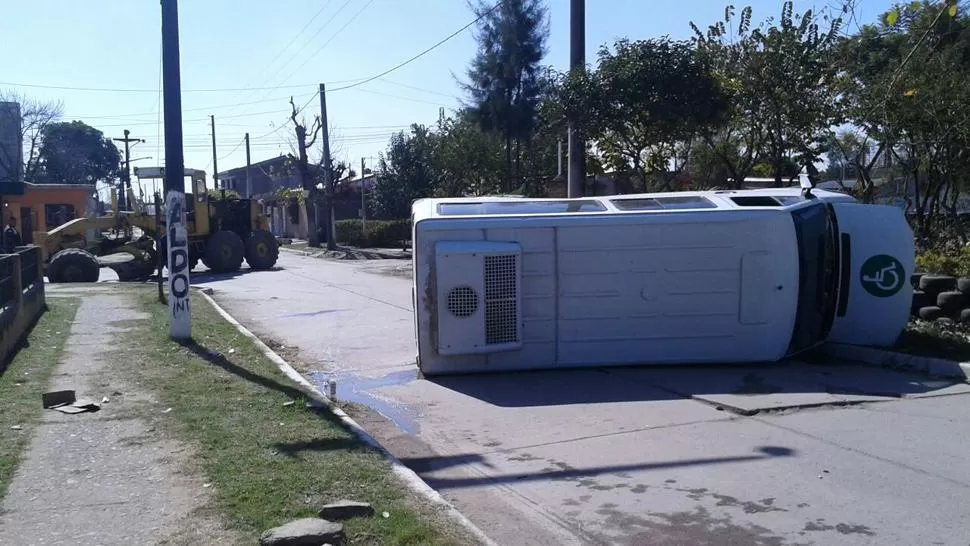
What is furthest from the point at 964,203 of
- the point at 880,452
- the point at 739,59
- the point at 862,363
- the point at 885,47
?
the point at 880,452

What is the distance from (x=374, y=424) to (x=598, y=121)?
1116cm

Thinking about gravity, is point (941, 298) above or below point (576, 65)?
below

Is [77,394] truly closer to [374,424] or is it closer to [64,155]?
[374,424]

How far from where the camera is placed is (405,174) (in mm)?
49656

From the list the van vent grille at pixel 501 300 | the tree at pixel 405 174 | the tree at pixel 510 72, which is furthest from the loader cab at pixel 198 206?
the van vent grille at pixel 501 300

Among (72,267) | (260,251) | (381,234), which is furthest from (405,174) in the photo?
(72,267)

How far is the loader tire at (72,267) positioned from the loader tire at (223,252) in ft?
14.1

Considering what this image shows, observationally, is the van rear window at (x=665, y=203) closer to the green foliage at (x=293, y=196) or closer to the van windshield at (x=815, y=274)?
the van windshield at (x=815, y=274)

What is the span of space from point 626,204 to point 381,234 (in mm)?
35896

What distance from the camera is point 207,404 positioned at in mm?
8453

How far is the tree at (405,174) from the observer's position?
4872 cm

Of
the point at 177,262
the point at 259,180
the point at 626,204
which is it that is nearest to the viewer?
the point at 626,204

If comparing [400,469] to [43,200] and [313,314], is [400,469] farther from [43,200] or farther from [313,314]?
[43,200]

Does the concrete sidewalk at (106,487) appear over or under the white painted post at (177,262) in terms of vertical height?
under
